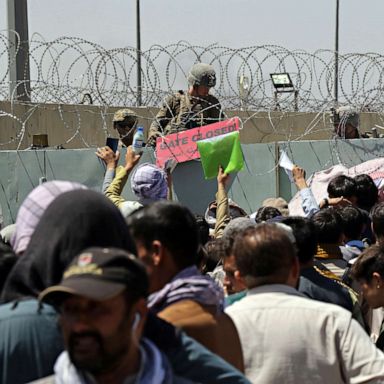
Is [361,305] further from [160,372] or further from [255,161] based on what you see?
[255,161]

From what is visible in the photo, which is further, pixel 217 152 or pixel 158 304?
pixel 217 152

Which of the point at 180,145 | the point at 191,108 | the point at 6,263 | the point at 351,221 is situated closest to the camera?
the point at 6,263

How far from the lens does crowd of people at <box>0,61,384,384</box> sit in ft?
6.40

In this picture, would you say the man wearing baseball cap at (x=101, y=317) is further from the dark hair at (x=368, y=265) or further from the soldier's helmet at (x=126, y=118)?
the soldier's helmet at (x=126, y=118)

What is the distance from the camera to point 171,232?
273 cm

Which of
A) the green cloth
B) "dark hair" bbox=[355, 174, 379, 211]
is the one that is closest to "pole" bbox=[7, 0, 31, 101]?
the green cloth

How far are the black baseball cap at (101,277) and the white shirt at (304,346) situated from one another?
1.13 m

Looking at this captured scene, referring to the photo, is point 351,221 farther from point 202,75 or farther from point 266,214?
point 202,75

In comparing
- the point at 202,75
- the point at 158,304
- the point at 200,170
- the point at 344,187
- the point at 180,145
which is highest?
the point at 202,75

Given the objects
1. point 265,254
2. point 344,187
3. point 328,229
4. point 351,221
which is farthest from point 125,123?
point 265,254

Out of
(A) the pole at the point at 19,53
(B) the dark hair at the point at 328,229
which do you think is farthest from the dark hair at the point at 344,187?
(A) the pole at the point at 19,53

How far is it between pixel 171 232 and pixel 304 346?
656mm

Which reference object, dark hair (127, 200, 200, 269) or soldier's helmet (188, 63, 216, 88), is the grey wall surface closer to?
soldier's helmet (188, 63, 216, 88)

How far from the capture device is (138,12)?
26469 millimetres
